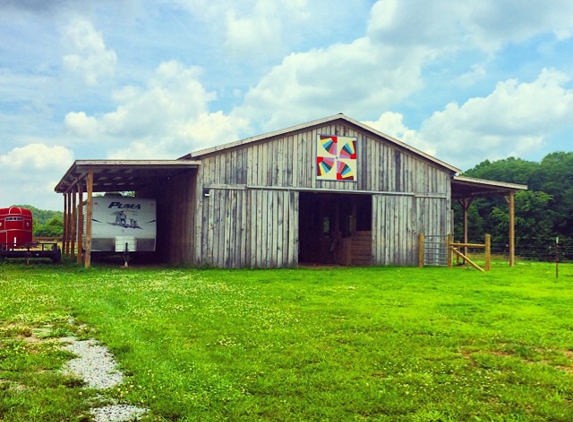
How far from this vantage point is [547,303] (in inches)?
431

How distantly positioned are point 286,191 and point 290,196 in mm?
249

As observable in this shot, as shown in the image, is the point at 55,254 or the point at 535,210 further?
the point at 535,210

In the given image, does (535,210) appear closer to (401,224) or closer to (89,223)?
(401,224)

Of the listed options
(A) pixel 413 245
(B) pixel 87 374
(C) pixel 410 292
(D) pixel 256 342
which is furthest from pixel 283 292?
(A) pixel 413 245

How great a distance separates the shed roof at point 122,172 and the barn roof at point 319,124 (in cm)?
67

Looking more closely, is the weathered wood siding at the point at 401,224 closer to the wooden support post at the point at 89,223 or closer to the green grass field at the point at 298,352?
the green grass field at the point at 298,352

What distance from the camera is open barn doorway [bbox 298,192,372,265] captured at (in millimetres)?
23266

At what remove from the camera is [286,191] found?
20.3 metres

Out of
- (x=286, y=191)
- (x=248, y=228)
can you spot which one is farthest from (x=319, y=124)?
(x=248, y=228)

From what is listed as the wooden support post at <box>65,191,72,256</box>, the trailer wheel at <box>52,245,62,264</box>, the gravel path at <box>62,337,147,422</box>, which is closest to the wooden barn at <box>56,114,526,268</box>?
the trailer wheel at <box>52,245,62,264</box>

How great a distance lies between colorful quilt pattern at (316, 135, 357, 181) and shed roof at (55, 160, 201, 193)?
4.89 metres

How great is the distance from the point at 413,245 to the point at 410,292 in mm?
10085

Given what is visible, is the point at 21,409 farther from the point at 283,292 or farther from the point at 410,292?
the point at 410,292

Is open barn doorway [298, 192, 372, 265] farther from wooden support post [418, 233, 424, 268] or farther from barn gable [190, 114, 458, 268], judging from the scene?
wooden support post [418, 233, 424, 268]
